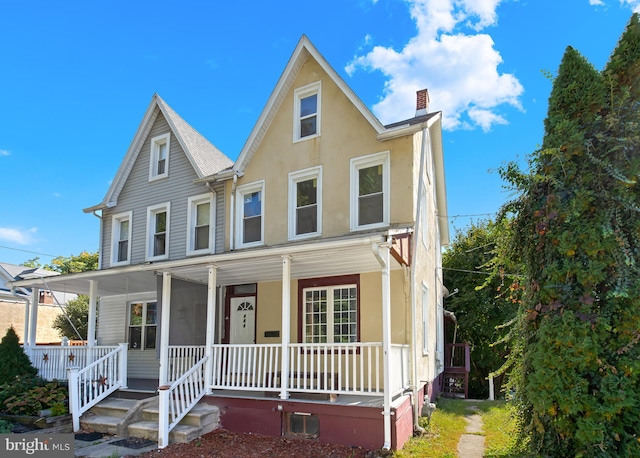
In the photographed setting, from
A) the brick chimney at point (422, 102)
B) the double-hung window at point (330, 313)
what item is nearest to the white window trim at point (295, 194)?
the double-hung window at point (330, 313)

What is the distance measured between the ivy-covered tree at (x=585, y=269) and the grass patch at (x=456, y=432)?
1.40 m

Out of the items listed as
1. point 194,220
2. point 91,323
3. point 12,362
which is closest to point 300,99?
point 194,220

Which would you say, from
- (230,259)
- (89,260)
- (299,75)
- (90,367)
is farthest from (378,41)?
(89,260)

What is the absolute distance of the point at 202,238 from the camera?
13000 mm

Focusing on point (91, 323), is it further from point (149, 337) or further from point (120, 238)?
point (120, 238)

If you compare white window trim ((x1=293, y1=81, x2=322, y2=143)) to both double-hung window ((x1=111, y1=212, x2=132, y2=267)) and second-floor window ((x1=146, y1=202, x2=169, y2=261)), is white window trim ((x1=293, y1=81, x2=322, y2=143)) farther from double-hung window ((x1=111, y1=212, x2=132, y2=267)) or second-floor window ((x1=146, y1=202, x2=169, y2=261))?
double-hung window ((x1=111, y1=212, x2=132, y2=267))

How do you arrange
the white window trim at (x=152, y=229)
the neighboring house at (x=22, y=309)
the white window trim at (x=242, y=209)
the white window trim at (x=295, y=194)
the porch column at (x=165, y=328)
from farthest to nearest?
1. the neighboring house at (x=22, y=309)
2. the white window trim at (x=152, y=229)
3. the white window trim at (x=242, y=209)
4. the white window trim at (x=295, y=194)
5. the porch column at (x=165, y=328)

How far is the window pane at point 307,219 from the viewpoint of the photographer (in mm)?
11055

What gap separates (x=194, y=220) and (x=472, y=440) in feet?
30.4

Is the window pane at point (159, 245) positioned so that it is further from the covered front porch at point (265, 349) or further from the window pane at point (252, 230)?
the window pane at point (252, 230)

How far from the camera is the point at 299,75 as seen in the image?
39.0 ft

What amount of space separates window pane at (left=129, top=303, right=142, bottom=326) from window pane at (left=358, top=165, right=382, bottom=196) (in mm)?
8398

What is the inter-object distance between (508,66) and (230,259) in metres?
7.42

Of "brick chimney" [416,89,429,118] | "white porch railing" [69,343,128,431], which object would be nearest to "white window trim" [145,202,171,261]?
"white porch railing" [69,343,128,431]
